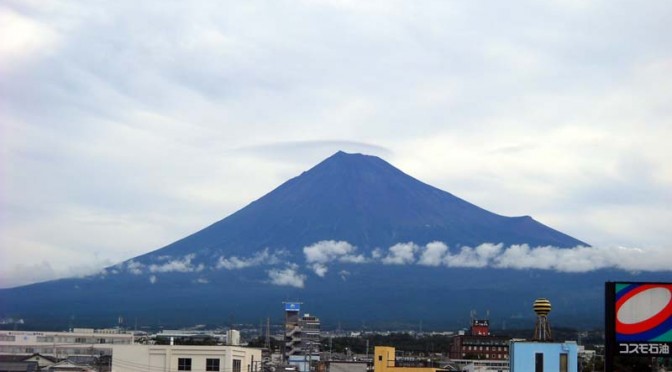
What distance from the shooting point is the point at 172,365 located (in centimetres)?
6366

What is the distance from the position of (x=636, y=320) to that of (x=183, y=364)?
1228 inches

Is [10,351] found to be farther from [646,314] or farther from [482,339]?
[646,314]

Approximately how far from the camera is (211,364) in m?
63.8

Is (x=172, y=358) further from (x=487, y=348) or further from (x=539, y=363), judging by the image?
(x=487, y=348)

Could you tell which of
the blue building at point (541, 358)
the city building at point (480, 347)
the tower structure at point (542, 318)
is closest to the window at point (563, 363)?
the blue building at point (541, 358)

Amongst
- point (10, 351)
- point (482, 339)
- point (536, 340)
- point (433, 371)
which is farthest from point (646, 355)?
point (482, 339)

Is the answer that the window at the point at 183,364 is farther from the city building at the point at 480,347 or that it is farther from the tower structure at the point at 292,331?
the city building at the point at 480,347

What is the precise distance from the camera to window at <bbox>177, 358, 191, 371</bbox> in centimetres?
6375

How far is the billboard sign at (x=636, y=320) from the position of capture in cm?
3844

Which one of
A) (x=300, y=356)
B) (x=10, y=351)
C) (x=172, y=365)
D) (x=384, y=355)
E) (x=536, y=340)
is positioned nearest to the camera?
(x=536, y=340)

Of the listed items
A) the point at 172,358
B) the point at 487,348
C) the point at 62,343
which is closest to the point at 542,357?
the point at 172,358

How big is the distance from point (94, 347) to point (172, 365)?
53989 millimetres

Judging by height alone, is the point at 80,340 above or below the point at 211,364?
below

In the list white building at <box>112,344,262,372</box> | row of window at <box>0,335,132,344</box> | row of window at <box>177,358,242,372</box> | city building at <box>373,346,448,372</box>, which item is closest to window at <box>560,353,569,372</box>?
white building at <box>112,344,262,372</box>
